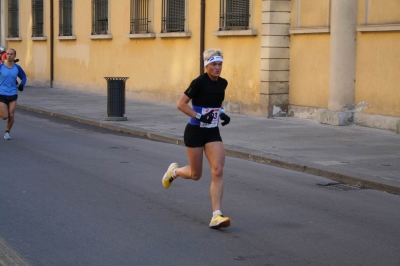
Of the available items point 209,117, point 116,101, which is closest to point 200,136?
point 209,117

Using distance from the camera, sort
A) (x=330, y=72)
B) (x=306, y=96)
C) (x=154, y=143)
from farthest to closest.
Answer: (x=306, y=96) → (x=330, y=72) → (x=154, y=143)

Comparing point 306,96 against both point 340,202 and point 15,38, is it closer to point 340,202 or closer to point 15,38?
point 340,202

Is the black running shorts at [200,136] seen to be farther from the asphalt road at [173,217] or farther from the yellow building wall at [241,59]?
the yellow building wall at [241,59]

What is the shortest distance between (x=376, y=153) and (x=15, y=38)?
85.3 feet

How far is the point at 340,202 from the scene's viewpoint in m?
8.95

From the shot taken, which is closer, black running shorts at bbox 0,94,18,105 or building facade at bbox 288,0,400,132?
black running shorts at bbox 0,94,18,105

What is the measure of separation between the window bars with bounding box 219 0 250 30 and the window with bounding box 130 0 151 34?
4.56m

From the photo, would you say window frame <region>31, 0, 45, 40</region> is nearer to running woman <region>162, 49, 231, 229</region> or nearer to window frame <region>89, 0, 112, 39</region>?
window frame <region>89, 0, 112, 39</region>

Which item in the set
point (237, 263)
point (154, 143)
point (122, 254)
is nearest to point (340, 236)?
point (237, 263)

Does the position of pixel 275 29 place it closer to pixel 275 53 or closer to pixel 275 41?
pixel 275 41

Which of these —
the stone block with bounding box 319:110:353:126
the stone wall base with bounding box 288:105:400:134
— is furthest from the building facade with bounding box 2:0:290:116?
the stone block with bounding box 319:110:353:126

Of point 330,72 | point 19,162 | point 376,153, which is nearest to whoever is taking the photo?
point 19,162

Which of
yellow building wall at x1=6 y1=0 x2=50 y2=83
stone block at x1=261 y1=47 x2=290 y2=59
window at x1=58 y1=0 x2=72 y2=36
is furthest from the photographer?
yellow building wall at x1=6 y1=0 x2=50 y2=83

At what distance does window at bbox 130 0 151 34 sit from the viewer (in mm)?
24781
